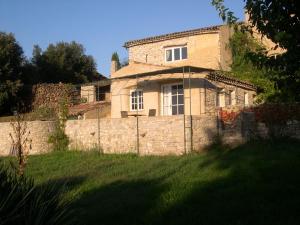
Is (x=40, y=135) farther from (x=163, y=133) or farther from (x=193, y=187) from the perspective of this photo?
(x=193, y=187)

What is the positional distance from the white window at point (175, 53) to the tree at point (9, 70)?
1109 cm

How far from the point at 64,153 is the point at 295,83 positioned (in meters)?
16.3

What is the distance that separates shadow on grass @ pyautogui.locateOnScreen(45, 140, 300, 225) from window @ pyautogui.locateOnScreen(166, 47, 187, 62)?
1669cm

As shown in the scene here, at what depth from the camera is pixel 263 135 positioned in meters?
17.2

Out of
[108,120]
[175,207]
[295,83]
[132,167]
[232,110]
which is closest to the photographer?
[295,83]

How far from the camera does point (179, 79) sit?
2459 centimetres

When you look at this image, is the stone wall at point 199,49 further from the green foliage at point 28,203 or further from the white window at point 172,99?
the green foliage at point 28,203

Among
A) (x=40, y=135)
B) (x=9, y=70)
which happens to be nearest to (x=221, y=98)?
(x=40, y=135)

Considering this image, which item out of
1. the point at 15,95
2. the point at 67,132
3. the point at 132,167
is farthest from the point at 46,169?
the point at 15,95

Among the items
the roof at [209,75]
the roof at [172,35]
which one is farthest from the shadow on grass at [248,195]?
the roof at [172,35]

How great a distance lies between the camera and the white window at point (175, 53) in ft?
99.6

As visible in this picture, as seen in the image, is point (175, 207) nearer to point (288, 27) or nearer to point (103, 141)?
point (288, 27)

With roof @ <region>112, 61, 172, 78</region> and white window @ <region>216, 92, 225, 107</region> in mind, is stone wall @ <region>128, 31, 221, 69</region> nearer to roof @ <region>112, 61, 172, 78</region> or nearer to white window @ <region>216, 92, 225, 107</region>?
roof @ <region>112, 61, 172, 78</region>

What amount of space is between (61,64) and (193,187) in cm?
3124
